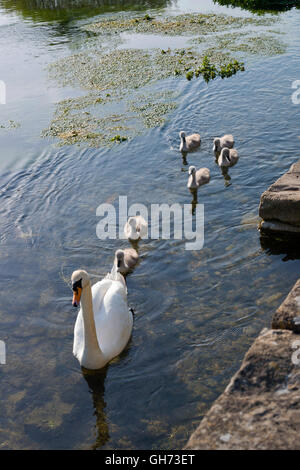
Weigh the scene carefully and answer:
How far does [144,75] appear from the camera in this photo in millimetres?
19516

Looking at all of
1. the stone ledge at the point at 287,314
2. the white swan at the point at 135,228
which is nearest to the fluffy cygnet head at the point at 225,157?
the white swan at the point at 135,228

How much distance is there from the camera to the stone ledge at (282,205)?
9.30 meters

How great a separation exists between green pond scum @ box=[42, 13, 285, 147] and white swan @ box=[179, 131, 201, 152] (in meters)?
1.92

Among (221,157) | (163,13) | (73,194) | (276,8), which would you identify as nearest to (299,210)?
(221,157)

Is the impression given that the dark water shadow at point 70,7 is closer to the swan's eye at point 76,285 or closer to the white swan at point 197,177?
the white swan at point 197,177

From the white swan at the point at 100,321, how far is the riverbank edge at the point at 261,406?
8.94ft

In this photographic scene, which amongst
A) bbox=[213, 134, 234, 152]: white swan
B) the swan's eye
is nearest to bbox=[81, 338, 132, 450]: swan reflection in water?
the swan's eye

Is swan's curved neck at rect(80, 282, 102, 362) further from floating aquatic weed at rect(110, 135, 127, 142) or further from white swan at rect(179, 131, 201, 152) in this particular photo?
floating aquatic weed at rect(110, 135, 127, 142)

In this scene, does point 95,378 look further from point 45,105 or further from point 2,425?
point 45,105

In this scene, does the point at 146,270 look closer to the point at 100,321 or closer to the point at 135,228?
the point at 135,228

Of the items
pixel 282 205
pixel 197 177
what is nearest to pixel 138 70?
pixel 197 177

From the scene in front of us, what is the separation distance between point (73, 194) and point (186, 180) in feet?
9.20

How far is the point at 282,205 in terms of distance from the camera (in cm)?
936

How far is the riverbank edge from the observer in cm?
401
